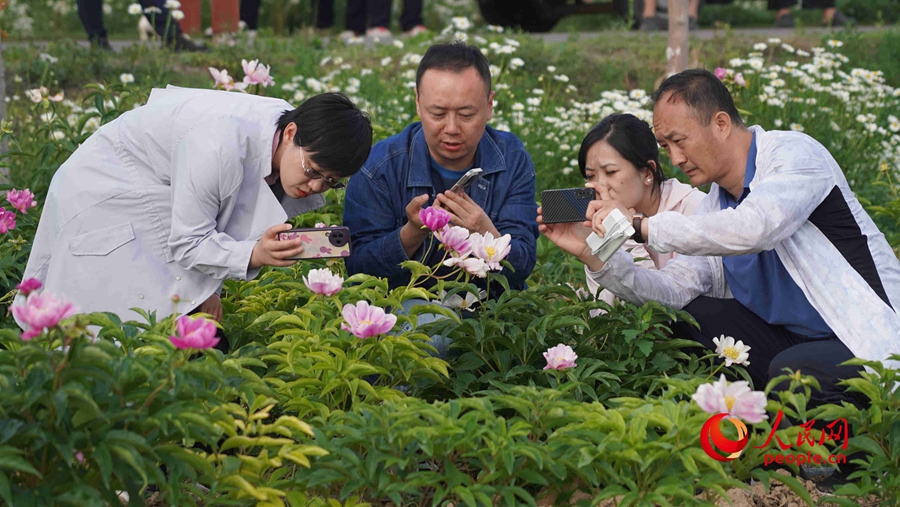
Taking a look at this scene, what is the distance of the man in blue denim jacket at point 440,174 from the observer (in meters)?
3.24

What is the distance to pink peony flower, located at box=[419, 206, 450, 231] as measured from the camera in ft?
8.73

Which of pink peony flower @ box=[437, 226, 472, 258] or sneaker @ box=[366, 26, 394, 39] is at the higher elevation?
pink peony flower @ box=[437, 226, 472, 258]

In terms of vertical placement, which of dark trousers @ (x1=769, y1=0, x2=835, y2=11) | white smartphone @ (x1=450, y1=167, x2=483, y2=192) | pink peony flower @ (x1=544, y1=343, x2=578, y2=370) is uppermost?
dark trousers @ (x1=769, y1=0, x2=835, y2=11)

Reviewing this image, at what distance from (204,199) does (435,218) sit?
0.65 m

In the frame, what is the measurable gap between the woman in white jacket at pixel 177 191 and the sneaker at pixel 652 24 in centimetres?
657

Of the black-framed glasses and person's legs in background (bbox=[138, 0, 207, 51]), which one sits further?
person's legs in background (bbox=[138, 0, 207, 51])

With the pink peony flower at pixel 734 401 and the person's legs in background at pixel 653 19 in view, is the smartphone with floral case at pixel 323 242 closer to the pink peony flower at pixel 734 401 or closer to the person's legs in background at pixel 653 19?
the pink peony flower at pixel 734 401

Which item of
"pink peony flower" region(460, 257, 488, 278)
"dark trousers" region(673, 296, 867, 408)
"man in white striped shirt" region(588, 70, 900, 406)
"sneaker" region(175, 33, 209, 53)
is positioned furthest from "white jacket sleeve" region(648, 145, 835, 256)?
"sneaker" region(175, 33, 209, 53)

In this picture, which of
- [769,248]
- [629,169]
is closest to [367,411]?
[769,248]

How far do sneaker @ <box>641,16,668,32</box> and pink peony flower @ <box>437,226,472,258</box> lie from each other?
6.73 metres

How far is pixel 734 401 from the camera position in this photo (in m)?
2.02

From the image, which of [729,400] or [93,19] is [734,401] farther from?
[93,19]

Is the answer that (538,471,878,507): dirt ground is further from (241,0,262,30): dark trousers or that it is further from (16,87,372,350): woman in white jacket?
(241,0,262,30): dark trousers

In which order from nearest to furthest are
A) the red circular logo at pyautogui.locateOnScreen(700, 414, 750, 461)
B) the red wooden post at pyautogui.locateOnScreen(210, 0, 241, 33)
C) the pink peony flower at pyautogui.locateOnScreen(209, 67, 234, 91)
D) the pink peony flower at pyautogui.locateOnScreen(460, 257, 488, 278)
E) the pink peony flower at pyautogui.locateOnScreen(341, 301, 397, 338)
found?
1. the red circular logo at pyautogui.locateOnScreen(700, 414, 750, 461)
2. the pink peony flower at pyautogui.locateOnScreen(341, 301, 397, 338)
3. the pink peony flower at pyautogui.locateOnScreen(460, 257, 488, 278)
4. the pink peony flower at pyautogui.locateOnScreen(209, 67, 234, 91)
5. the red wooden post at pyautogui.locateOnScreen(210, 0, 241, 33)
